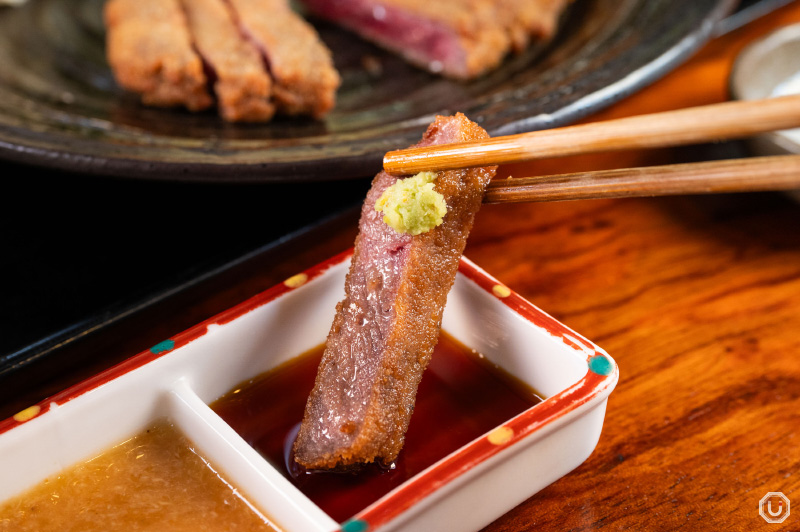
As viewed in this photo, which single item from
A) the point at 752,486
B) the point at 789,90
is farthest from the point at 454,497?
the point at 789,90

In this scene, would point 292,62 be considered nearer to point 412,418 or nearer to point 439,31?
point 439,31

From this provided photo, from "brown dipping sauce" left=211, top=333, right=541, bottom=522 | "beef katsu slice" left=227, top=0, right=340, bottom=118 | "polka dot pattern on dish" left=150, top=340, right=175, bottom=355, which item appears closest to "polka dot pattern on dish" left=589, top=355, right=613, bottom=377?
"brown dipping sauce" left=211, top=333, right=541, bottom=522

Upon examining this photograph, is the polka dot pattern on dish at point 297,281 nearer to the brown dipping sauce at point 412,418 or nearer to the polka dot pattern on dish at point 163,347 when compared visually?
the brown dipping sauce at point 412,418

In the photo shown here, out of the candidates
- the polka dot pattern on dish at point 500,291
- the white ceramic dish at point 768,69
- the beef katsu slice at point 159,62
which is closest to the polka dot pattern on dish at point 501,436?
the polka dot pattern on dish at point 500,291

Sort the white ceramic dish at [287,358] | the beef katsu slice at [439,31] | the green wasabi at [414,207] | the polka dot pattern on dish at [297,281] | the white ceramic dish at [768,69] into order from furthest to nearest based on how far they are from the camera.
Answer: the beef katsu slice at [439,31] → the white ceramic dish at [768,69] → the polka dot pattern on dish at [297,281] → the green wasabi at [414,207] → the white ceramic dish at [287,358]

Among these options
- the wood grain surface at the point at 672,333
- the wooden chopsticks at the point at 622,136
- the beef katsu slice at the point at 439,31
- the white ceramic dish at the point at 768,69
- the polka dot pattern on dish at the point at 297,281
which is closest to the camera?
the wooden chopsticks at the point at 622,136

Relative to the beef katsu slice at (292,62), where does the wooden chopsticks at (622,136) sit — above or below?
above

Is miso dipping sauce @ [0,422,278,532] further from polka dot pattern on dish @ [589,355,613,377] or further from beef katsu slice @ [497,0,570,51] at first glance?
beef katsu slice @ [497,0,570,51]
